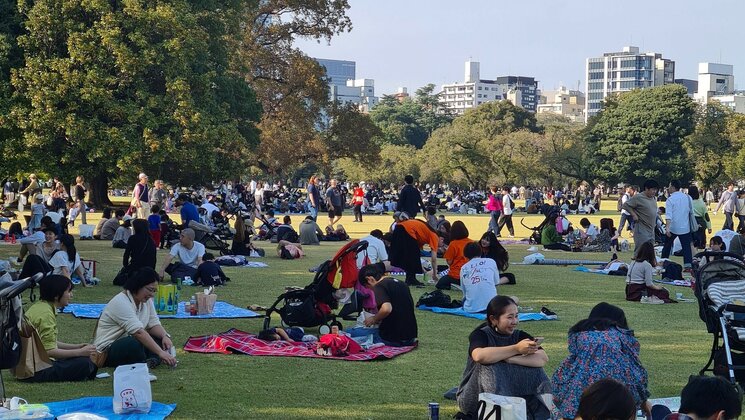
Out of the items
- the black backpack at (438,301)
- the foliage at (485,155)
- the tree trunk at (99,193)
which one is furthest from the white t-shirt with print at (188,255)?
the foliage at (485,155)

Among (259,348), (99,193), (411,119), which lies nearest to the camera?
(259,348)

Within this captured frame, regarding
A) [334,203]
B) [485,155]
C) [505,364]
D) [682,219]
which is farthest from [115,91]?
[485,155]

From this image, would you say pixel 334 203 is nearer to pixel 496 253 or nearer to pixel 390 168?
pixel 496 253

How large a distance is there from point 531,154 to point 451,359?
65.6 meters

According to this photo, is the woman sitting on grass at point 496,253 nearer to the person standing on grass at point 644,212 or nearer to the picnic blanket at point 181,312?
the person standing on grass at point 644,212

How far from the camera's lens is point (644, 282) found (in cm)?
1423

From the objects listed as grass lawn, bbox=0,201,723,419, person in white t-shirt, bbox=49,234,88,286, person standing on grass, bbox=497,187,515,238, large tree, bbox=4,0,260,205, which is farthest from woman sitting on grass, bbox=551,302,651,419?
large tree, bbox=4,0,260,205

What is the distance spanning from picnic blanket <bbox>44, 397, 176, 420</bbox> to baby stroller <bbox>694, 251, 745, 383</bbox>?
4.25 meters

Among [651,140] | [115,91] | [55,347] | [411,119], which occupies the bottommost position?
[55,347]

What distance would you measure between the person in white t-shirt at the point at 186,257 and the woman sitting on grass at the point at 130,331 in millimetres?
6895

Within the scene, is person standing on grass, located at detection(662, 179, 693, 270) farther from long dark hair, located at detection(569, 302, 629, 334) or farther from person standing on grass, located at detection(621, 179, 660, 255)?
long dark hair, located at detection(569, 302, 629, 334)

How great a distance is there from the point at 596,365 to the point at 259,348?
426 cm

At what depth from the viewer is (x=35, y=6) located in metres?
32.0

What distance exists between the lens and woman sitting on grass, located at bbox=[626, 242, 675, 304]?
46.2 ft
